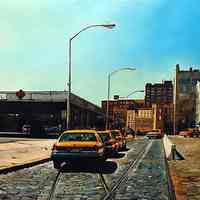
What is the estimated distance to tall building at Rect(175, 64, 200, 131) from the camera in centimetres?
16312

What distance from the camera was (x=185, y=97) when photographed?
172750 millimetres

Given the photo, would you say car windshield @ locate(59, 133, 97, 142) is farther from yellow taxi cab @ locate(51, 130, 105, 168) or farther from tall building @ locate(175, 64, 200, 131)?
tall building @ locate(175, 64, 200, 131)

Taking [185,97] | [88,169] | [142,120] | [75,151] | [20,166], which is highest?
[185,97]

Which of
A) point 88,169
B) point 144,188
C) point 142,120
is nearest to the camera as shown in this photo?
point 144,188

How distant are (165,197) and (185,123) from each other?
15533 cm

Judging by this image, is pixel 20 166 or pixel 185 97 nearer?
pixel 20 166

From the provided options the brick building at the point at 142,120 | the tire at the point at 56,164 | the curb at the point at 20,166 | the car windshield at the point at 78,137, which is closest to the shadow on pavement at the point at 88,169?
the tire at the point at 56,164

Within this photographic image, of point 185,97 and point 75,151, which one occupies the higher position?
point 185,97

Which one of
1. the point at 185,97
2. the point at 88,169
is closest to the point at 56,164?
the point at 88,169

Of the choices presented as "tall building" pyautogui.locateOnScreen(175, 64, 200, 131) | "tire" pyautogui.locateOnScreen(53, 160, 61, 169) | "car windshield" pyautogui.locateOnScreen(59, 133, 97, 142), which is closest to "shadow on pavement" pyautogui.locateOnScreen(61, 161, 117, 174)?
"tire" pyautogui.locateOnScreen(53, 160, 61, 169)

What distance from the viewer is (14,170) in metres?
17.6

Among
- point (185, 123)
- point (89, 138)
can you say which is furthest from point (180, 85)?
point (89, 138)

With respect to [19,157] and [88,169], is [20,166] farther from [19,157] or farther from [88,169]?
[19,157]

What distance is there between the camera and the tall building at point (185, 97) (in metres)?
163
